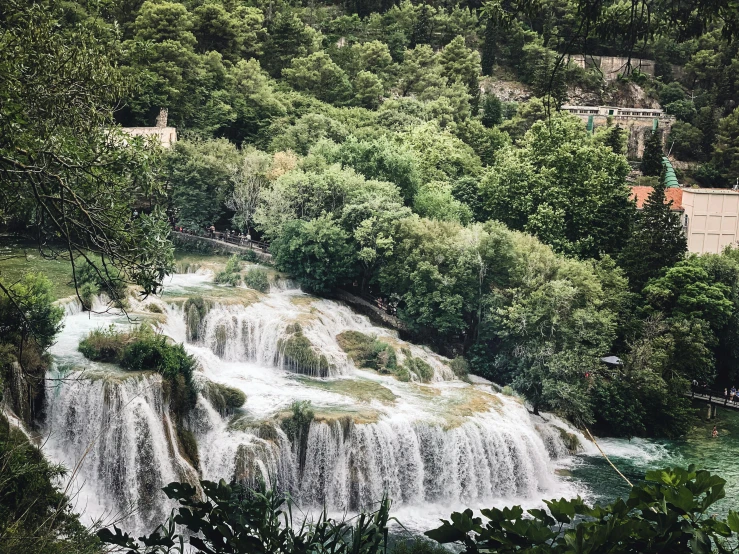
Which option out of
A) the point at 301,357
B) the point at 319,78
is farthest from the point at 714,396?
the point at 319,78

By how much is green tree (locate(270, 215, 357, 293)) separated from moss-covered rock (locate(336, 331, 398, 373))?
3142 millimetres

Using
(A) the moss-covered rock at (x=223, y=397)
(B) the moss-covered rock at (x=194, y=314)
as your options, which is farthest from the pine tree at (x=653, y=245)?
(A) the moss-covered rock at (x=223, y=397)

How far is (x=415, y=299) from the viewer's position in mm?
31375

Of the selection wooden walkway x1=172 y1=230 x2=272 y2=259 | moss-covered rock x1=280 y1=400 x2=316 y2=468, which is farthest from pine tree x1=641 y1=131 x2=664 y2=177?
moss-covered rock x1=280 y1=400 x2=316 y2=468

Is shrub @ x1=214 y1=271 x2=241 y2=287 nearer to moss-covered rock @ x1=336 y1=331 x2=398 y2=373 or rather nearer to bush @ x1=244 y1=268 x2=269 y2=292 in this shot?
bush @ x1=244 y1=268 x2=269 y2=292

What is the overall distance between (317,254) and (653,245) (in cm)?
1499

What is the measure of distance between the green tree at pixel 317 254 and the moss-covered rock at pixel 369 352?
10.3 feet

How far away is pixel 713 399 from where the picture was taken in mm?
34594

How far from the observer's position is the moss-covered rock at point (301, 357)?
90.3ft

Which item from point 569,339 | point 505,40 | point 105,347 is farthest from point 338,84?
point 105,347

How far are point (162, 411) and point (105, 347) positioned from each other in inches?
91.9

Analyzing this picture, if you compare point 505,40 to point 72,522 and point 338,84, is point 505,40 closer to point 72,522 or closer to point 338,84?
point 338,84

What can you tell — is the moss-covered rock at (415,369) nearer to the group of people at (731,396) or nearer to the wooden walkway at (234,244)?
the wooden walkway at (234,244)

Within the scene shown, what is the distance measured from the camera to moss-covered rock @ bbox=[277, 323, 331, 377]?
27.5 m
